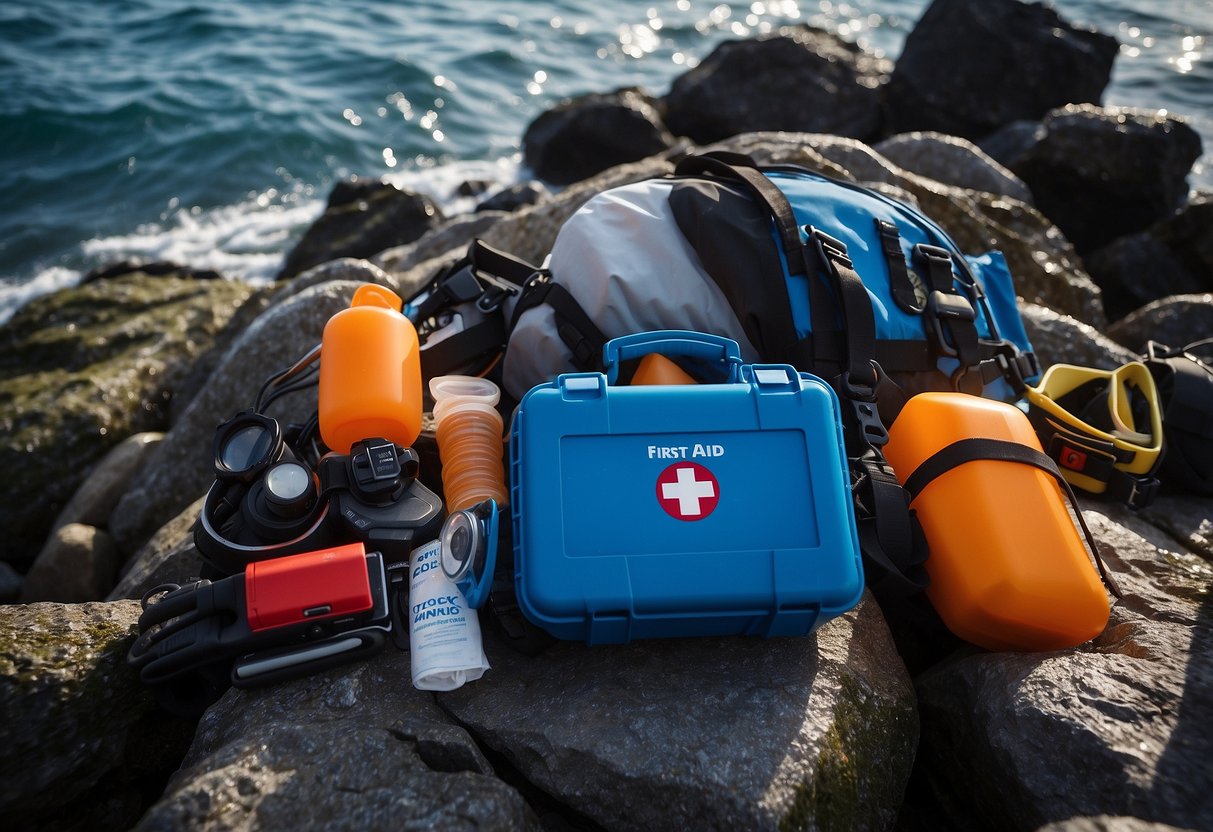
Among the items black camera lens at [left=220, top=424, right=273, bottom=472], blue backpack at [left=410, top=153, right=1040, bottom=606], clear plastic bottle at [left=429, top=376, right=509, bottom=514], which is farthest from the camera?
blue backpack at [left=410, top=153, right=1040, bottom=606]

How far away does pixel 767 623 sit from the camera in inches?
86.1

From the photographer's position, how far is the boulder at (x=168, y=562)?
Answer: 122 inches

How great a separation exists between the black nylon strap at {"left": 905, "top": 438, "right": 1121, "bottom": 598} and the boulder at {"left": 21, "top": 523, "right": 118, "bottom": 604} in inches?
163

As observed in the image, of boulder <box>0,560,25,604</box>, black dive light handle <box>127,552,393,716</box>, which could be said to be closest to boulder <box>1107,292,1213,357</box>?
black dive light handle <box>127,552,393,716</box>

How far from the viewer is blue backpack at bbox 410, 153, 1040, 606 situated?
2.87m

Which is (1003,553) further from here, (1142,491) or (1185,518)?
(1185,518)

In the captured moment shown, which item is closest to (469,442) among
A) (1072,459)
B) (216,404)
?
(216,404)

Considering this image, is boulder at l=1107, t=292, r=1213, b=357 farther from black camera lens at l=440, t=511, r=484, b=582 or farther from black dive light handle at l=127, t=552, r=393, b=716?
black dive light handle at l=127, t=552, r=393, b=716

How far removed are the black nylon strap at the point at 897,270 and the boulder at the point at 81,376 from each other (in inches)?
189

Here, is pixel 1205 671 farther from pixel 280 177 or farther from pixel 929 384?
pixel 280 177

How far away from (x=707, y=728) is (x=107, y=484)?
13.6 feet

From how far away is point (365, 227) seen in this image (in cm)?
866

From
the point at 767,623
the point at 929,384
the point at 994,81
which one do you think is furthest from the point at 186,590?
the point at 994,81

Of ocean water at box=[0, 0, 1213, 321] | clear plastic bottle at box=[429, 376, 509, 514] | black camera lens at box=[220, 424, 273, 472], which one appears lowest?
ocean water at box=[0, 0, 1213, 321]
